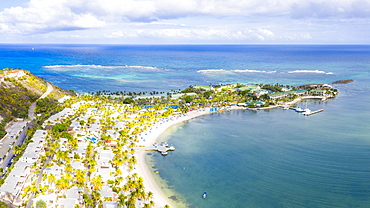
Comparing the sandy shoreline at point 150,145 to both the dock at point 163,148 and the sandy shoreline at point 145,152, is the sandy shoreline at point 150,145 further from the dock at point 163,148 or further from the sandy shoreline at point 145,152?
the dock at point 163,148

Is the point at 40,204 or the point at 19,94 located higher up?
the point at 19,94

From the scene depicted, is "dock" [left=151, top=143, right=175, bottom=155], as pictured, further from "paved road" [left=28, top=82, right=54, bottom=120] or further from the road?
"paved road" [left=28, top=82, right=54, bottom=120]

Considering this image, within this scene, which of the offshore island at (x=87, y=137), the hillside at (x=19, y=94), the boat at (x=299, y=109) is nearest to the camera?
the offshore island at (x=87, y=137)

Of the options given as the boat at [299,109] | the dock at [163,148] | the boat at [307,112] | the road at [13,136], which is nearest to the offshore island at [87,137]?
the road at [13,136]

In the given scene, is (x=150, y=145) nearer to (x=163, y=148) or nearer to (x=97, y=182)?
(x=163, y=148)

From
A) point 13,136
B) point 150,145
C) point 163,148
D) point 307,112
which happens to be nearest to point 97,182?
point 163,148

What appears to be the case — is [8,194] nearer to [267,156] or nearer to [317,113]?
[267,156]
